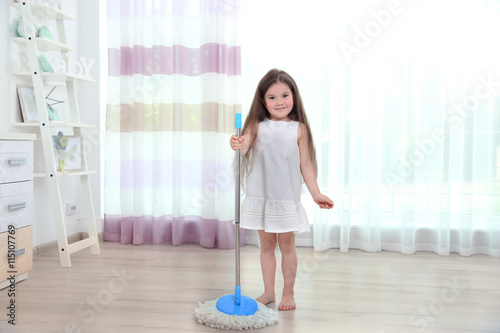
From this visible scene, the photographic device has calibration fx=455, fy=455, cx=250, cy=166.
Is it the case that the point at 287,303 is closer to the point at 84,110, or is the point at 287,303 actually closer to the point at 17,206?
the point at 17,206

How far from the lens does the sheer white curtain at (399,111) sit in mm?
2703

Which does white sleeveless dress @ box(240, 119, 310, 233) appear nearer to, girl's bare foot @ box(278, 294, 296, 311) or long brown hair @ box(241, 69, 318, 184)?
long brown hair @ box(241, 69, 318, 184)

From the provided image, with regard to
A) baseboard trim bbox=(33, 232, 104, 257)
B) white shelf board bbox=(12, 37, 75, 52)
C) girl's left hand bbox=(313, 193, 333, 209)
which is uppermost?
white shelf board bbox=(12, 37, 75, 52)

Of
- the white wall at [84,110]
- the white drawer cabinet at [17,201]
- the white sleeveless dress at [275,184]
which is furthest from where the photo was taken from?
the white wall at [84,110]

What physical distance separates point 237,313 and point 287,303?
251mm

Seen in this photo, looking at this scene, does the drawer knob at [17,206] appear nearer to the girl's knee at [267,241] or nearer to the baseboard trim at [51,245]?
the baseboard trim at [51,245]

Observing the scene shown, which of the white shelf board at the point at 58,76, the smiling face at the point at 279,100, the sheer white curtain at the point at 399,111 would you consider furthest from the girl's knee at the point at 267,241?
the white shelf board at the point at 58,76

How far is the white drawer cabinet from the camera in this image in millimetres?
1956

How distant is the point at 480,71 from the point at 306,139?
1.49 m

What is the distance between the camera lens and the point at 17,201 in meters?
2.04

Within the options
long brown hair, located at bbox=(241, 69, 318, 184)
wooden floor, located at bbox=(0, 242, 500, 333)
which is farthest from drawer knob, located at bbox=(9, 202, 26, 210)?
long brown hair, located at bbox=(241, 69, 318, 184)

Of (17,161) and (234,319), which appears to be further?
(17,161)

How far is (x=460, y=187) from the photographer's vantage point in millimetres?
2729

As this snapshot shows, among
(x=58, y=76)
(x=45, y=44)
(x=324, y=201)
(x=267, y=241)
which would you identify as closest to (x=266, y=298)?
(x=267, y=241)
